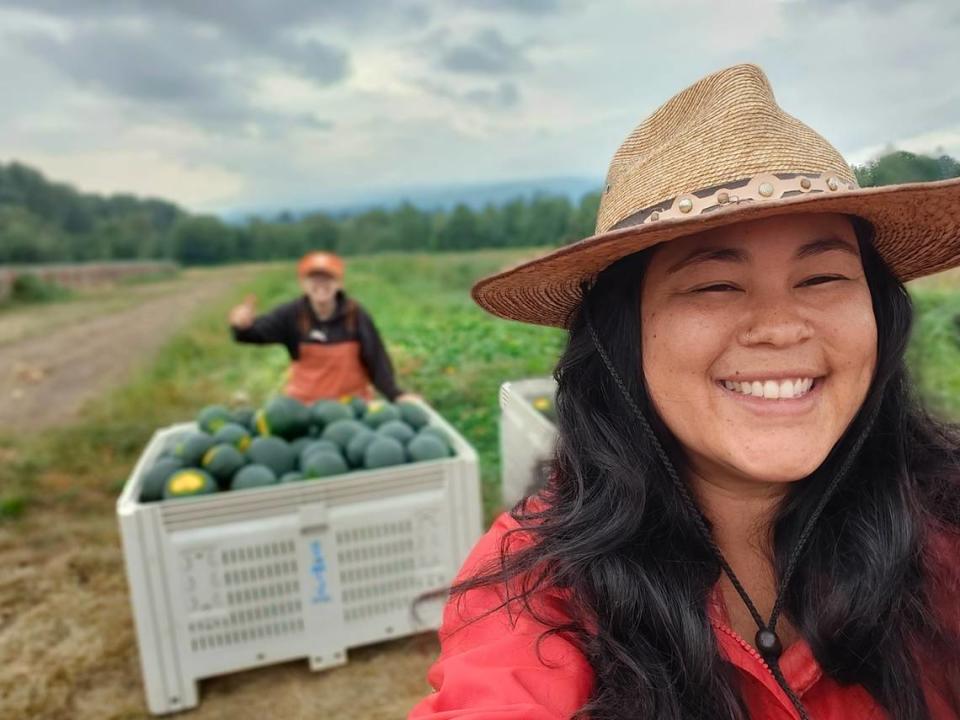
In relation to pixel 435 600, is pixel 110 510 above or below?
below

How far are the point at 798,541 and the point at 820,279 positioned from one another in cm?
41

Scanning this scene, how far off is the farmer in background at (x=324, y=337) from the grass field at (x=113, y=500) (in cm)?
104

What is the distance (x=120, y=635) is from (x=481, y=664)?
2.74 m

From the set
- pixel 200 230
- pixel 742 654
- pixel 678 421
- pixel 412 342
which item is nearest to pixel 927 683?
pixel 742 654

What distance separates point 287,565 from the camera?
2.50 metres

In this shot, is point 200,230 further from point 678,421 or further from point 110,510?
point 678,421

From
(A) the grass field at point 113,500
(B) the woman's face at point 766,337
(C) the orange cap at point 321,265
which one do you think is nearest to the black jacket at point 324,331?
(C) the orange cap at point 321,265

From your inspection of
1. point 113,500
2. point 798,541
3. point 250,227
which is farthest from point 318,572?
point 250,227

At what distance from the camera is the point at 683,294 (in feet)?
3.13

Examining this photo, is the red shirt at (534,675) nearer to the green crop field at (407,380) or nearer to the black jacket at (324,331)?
the green crop field at (407,380)

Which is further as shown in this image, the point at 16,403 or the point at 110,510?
the point at 16,403

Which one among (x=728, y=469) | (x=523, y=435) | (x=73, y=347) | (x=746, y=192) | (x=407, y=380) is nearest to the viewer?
(x=746, y=192)

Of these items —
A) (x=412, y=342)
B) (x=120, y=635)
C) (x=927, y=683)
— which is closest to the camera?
(x=927, y=683)

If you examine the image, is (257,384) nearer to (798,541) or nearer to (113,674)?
(113,674)
